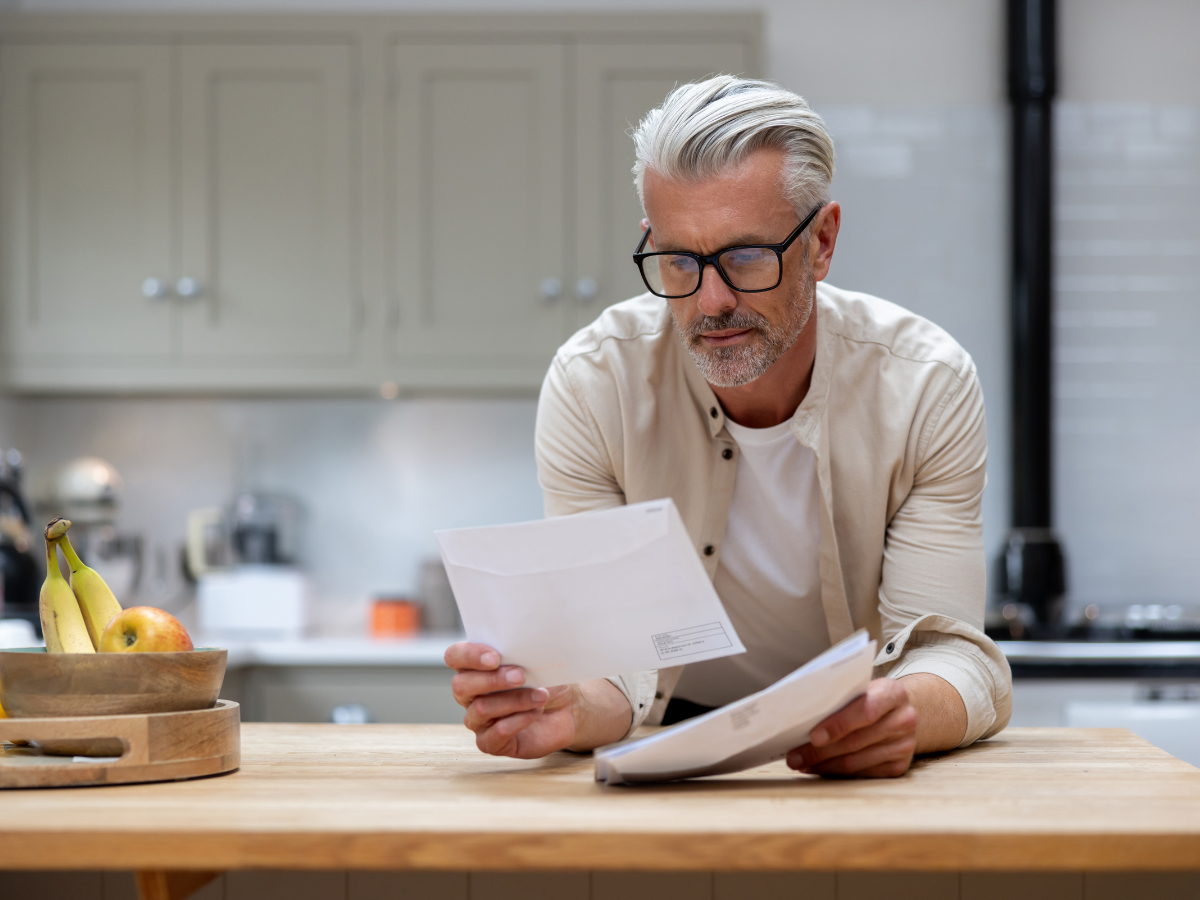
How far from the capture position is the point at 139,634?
1.03 meters

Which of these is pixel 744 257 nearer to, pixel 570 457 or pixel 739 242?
pixel 739 242

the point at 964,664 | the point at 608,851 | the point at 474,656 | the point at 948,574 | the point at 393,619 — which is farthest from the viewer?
the point at 393,619

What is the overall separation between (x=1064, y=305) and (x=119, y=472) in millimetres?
2873

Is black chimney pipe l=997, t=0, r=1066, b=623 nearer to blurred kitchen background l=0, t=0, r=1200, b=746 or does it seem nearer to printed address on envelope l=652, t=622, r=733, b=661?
blurred kitchen background l=0, t=0, r=1200, b=746

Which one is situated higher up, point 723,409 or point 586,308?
point 586,308

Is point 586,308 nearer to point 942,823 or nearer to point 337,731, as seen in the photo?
point 337,731

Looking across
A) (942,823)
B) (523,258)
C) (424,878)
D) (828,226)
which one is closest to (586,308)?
(523,258)

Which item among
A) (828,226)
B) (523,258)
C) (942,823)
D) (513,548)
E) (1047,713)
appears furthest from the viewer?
(523,258)

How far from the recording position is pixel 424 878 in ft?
3.65

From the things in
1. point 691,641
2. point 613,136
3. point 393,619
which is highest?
point 613,136

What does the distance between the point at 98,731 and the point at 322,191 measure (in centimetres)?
231

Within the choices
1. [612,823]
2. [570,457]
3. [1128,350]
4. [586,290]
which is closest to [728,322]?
[570,457]

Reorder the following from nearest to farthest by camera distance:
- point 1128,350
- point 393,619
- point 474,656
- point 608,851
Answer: point 608,851 < point 474,656 < point 393,619 < point 1128,350

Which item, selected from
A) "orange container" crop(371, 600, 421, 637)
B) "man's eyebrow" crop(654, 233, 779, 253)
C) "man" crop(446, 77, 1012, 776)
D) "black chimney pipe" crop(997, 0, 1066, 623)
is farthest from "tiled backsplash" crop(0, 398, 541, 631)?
"man's eyebrow" crop(654, 233, 779, 253)
